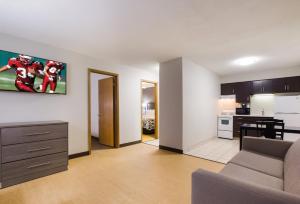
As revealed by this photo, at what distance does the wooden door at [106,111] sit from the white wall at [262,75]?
4478mm

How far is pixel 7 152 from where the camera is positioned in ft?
7.52

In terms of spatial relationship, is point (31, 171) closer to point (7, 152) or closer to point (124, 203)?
point (7, 152)

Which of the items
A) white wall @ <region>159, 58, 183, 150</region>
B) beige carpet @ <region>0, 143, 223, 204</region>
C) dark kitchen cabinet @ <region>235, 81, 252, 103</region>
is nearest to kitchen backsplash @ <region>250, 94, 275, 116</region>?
dark kitchen cabinet @ <region>235, 81, 252, 103</region>

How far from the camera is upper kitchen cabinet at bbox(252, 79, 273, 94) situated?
16.9 feet

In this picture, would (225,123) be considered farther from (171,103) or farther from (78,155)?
(78,155)

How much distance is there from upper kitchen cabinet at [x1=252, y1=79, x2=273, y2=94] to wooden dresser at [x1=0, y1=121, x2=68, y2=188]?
5969 mm

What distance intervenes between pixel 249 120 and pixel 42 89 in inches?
237

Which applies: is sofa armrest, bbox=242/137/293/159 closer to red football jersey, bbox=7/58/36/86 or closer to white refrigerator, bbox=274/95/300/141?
white refrigerator, bbox=274/95/300/141

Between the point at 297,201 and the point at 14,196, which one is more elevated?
the point at 297,201

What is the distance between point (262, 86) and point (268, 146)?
392 centimetres

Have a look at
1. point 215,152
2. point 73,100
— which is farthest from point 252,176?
point 73,100

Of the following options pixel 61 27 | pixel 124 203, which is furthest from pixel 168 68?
pixel 124 203

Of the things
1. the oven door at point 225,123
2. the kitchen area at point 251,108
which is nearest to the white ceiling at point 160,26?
the kitchen area at point 251,108

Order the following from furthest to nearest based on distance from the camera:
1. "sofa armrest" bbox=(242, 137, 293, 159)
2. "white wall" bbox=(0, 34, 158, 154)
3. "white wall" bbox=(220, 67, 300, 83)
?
"white wall" bbox=(220, 67, 300, 83)
"white wall" bbox=(0, 34, 158, 154)
"sofa armrest" bbox=(242, 137, 293, 159)
